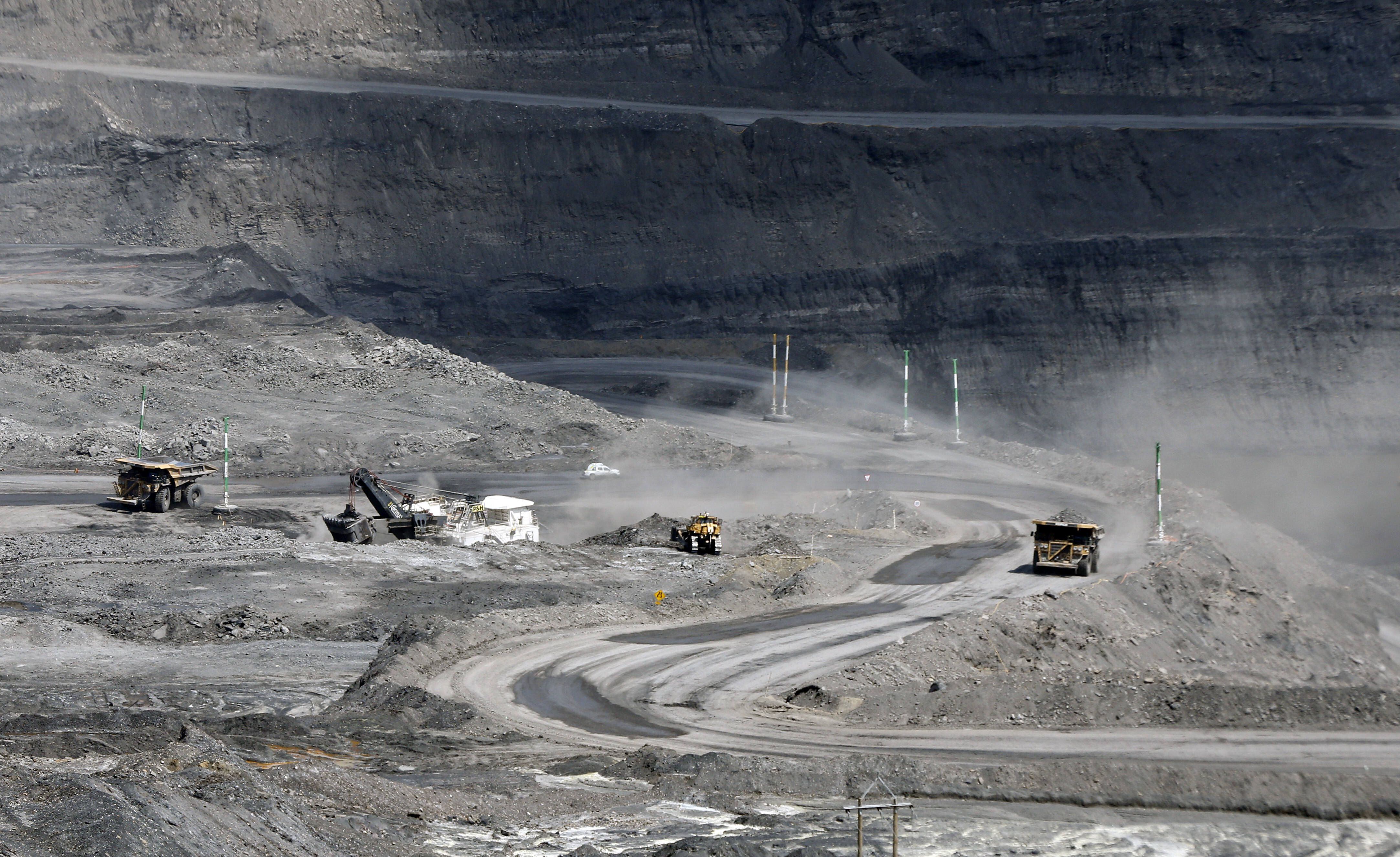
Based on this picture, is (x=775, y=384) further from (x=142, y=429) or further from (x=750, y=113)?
(x=750, y=113)

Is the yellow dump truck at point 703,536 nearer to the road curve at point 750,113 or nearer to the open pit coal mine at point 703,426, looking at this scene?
the open pit coal mine at point 703,426

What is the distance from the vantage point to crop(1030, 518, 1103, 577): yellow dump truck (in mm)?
32906

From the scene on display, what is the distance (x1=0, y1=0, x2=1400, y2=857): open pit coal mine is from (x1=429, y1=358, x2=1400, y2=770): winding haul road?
0.15m

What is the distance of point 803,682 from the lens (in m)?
24.8

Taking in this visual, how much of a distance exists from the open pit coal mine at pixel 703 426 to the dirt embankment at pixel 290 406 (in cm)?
25

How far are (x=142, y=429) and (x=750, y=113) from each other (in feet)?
136

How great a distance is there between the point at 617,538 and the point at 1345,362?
146 ft

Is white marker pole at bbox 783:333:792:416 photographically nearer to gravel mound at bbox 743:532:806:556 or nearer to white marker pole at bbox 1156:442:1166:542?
gravel mound at bbox 743:532:806:556

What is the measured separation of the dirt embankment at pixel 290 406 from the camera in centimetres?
4778

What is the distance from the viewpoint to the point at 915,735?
2167 centimetres

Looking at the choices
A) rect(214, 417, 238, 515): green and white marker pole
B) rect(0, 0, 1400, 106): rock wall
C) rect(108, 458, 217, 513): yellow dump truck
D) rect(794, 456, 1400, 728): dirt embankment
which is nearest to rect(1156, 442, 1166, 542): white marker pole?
rect(794, 456, 1400, 728): dirt embankment

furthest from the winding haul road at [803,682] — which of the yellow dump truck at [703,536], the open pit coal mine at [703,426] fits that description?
the yellow dump truck at [703,536]

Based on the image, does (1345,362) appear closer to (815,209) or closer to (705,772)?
(815,209)

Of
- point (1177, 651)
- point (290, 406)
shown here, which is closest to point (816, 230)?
point (290, 406)
